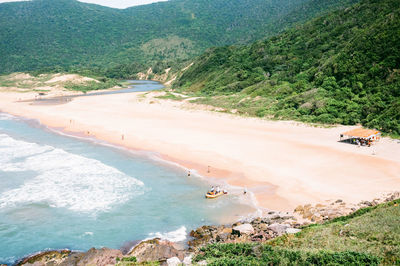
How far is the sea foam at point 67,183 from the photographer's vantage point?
2019cm

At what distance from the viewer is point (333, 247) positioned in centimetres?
1089

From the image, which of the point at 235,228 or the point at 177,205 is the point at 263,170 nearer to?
the point at 177,205

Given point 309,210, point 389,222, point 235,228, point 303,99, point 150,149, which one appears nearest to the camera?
point 389,222

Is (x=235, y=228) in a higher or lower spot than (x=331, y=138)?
lower

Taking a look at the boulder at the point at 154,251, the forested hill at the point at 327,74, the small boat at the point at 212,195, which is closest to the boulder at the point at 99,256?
the boulder at the point at 154,251

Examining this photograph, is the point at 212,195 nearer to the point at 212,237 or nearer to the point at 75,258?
the point at 212,237

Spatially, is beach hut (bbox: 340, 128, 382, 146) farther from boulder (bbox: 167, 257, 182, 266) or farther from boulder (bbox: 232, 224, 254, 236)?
boulder (bbox: 167, 257, 182, 266)

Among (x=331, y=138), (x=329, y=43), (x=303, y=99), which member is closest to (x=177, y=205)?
(x=331, y=138)

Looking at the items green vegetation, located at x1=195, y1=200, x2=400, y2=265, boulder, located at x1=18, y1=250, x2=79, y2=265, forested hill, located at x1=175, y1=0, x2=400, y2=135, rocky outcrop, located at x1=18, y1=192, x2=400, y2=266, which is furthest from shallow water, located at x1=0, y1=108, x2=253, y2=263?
forested hill, located at x1=175, y1=0, x2=400, y2=135

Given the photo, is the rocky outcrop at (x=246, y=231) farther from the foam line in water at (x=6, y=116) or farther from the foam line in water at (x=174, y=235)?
the foam line in water at (x=6, y=116)

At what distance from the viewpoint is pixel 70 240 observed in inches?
634

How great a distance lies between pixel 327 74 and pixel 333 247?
131 ft

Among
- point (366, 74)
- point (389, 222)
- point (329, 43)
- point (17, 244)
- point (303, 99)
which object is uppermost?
point (329, 43)

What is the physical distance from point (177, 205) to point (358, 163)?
1368cm
